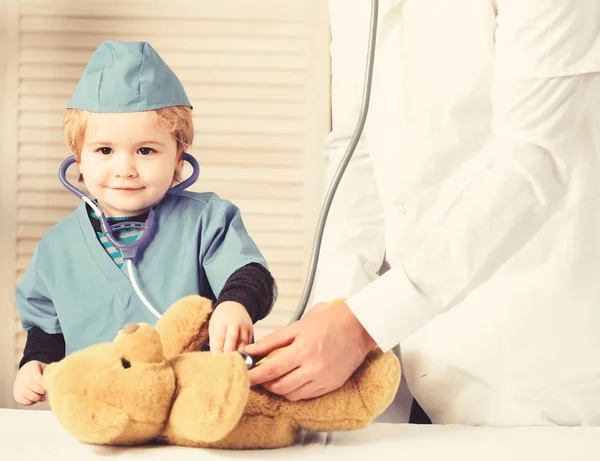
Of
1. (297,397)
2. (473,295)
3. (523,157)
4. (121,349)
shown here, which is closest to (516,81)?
(523,157)

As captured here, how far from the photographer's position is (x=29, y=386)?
120cm

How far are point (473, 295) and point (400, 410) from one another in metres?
0.26

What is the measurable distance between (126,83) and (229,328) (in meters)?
0.43

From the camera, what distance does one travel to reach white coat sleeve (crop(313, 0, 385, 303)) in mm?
1264

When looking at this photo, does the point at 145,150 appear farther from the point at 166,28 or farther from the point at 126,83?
the point at 166,28

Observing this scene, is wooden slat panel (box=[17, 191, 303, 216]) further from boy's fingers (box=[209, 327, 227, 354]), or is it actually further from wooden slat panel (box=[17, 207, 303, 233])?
boy's fingers (box=[209, 327, 227, 354])

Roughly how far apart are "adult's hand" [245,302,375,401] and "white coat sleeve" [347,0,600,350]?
1.0 inches

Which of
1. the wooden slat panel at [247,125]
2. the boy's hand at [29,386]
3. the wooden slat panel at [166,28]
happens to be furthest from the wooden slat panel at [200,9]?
the boy's hand at [29,386]

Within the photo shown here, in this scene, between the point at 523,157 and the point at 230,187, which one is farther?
the point at 230,187

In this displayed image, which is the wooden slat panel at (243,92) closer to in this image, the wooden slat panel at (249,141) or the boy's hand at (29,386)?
the wooden slat panel at (249,141)

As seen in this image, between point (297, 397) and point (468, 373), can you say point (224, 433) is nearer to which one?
point (297, 397)

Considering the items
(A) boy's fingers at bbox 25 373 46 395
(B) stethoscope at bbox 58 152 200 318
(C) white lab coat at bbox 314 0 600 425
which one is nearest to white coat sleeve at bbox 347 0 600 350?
(C) white lab coat at bbox 314 0 600 425

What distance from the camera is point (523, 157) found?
93 centimetres

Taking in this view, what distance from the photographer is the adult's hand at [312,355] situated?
0.86m
